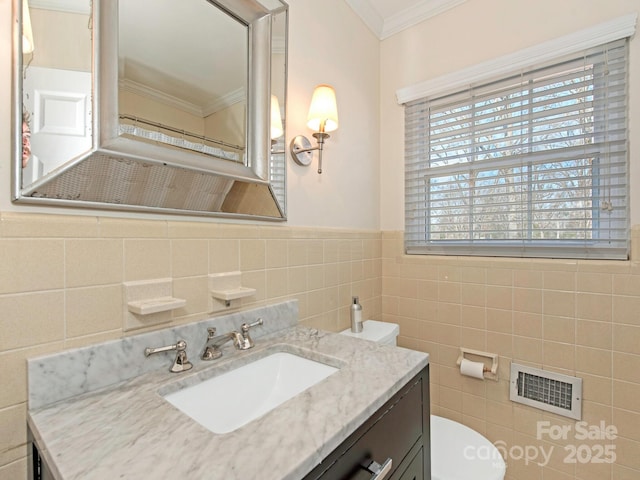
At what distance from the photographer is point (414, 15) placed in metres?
1.87

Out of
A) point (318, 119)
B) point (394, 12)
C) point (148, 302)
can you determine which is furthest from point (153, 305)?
point (394, 12)

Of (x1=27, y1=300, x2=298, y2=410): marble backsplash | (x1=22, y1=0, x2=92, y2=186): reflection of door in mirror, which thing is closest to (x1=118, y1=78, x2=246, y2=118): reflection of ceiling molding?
(x1=22, y1=0, x2=92, y2=186): reflection of door in mirror

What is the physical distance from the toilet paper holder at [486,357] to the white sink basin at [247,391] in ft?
3.49

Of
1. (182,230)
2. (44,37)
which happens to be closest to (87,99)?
(44,37)

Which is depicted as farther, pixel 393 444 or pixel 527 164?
pixel 527 164

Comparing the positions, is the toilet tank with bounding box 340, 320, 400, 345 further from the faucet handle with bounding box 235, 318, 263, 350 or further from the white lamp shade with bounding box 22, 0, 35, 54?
the white lamp shade with bounding box 22, 0, 35, 54

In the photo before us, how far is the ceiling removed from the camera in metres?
1.78

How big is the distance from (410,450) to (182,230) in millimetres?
896

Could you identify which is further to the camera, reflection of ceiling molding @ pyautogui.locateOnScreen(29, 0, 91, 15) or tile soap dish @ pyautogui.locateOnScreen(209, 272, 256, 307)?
tile soap dish @ pyautogui.locateOnScreen(209, 272, 256, 307)

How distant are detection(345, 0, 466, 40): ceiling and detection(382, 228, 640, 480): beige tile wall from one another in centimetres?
125

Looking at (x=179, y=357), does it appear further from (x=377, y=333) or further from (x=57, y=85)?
(x=377, y=333)

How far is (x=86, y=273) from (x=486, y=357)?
174 centimetres

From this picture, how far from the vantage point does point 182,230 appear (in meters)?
0.96

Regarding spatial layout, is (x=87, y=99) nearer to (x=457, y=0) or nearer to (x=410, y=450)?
(x=410, y=450)
